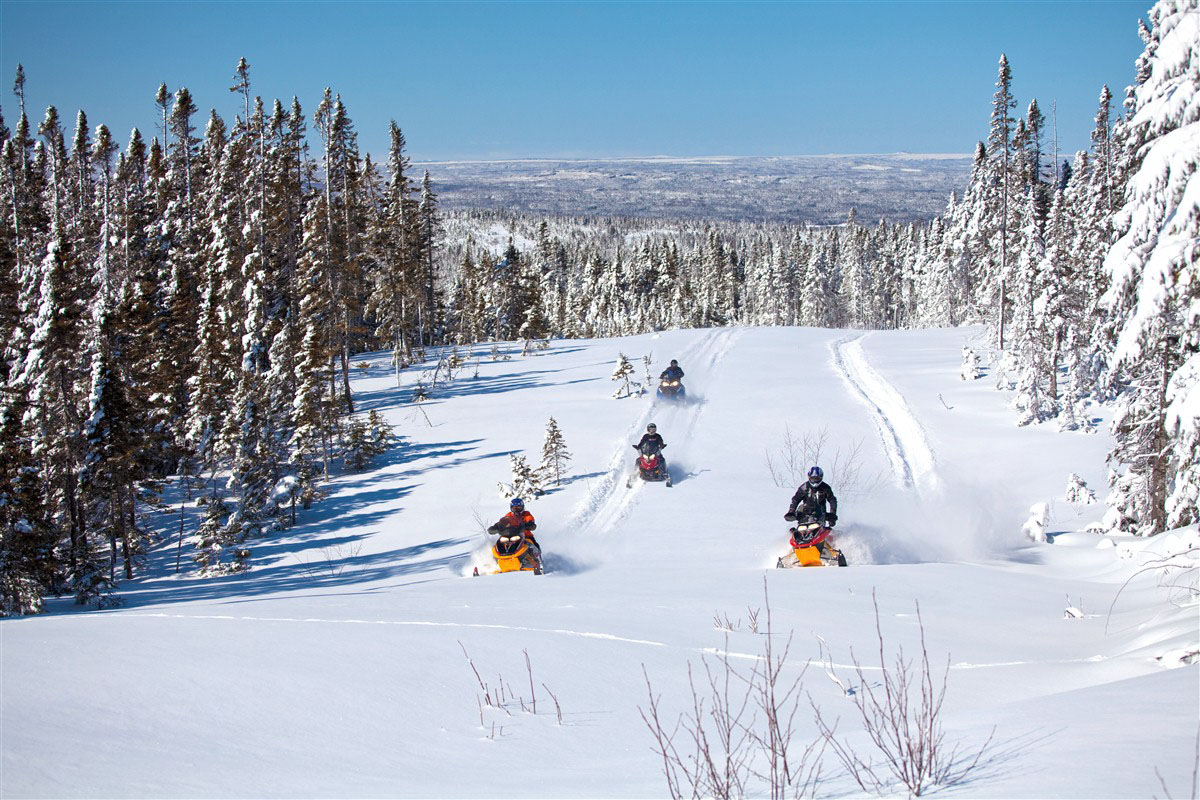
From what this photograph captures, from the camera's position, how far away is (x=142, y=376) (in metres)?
23.6

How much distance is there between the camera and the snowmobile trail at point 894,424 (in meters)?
21.7

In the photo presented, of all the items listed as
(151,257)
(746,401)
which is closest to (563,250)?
(151,257)

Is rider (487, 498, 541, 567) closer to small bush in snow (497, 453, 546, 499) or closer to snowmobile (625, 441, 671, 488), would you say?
small bush in snow (497, 453, 546, 499)

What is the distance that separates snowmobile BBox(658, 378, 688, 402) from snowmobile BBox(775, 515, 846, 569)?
15.4 metres

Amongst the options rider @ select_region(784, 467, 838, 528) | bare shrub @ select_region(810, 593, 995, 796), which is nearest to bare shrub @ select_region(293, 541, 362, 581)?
rider @ select_region(784, 467, 838, 528)

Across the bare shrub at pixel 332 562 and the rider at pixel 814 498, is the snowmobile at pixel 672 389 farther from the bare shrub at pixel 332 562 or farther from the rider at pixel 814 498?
the rider at pixel 814 498

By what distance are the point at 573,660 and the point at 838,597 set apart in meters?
3.92

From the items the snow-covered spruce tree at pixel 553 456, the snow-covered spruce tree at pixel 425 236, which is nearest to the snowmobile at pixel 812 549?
the snow-covered spruce tree at pixel 553 456

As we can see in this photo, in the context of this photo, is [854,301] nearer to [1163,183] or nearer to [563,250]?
[563,250]

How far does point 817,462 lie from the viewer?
72.0ft

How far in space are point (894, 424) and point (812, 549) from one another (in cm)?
1560

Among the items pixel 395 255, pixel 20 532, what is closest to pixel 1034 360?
pixel 20 532

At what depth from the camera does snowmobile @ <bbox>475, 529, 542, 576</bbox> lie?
13.1 m

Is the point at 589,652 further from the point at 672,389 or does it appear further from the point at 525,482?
the point at 672,389
